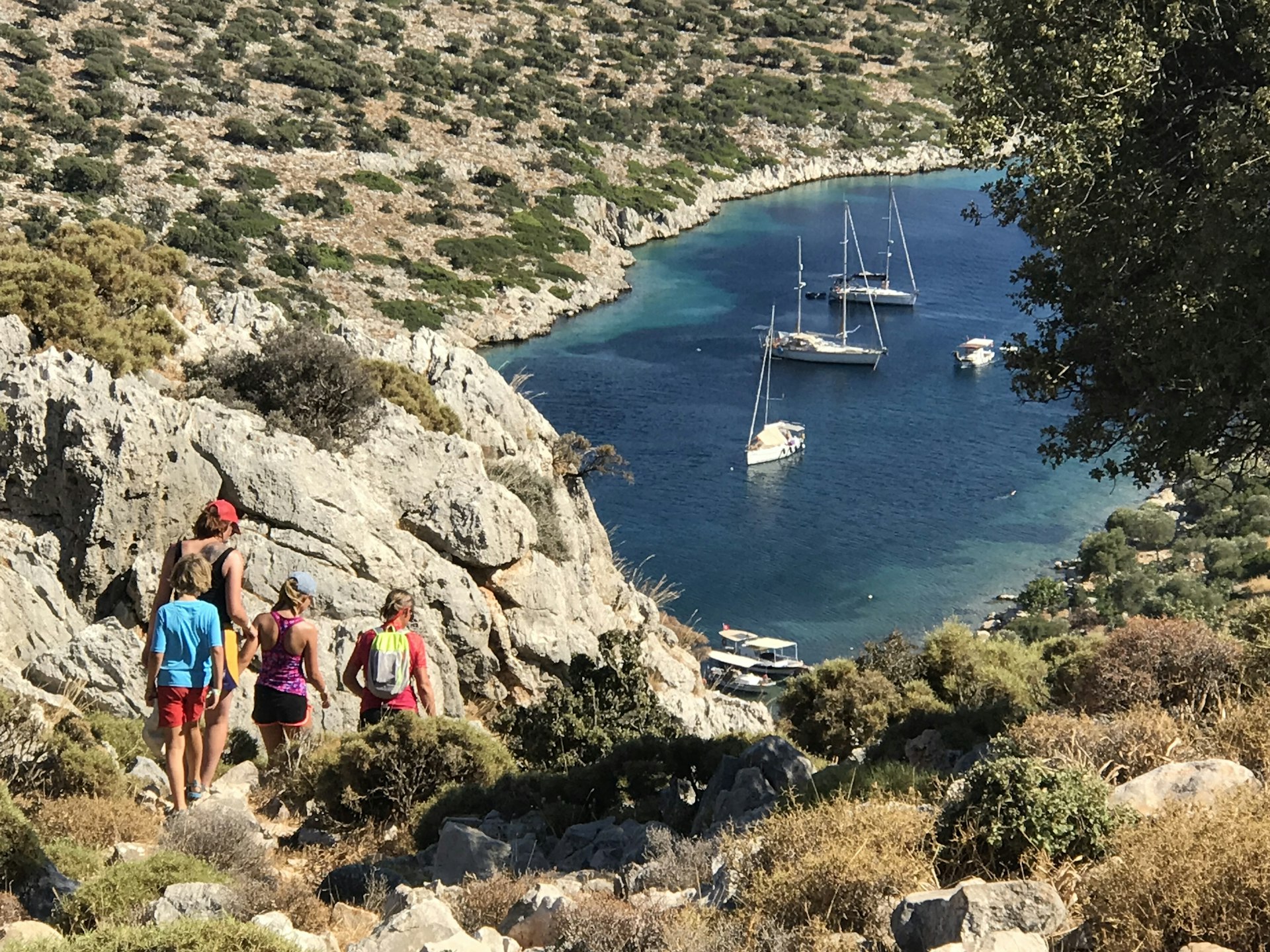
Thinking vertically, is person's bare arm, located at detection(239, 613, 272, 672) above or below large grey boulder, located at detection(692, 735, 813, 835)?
above

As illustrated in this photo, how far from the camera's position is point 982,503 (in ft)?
187

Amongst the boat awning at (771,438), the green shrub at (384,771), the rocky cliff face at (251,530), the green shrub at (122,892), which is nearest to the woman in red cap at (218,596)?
the green shrub at (384,771)

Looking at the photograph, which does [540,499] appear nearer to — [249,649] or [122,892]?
[249,649]

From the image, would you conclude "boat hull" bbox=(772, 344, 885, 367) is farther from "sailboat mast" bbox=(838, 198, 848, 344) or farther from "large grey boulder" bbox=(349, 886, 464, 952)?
"large grey boulder" bbox=(349, 886, 464, 952)

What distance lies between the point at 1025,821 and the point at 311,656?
6529 millimetres

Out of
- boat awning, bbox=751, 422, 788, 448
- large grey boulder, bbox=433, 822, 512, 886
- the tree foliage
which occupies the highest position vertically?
the tree foliage

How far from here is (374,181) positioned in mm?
83688

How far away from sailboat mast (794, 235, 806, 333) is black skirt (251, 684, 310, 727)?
70.7 meters

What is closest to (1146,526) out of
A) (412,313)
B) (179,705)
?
(412,313)

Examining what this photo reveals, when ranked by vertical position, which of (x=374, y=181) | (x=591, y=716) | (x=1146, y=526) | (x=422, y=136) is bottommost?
(x=1146, y=526)

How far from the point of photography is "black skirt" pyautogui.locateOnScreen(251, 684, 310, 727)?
12.1 meters

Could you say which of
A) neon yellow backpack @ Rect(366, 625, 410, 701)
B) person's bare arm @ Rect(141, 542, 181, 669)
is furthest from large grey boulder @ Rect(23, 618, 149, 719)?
person's bare arm @ Rect(141, 542, 181, 669)

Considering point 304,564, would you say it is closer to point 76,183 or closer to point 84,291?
point 84,291

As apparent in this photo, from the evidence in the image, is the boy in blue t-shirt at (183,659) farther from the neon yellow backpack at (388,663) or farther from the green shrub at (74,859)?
the neon yellow backpack at (388,663)
